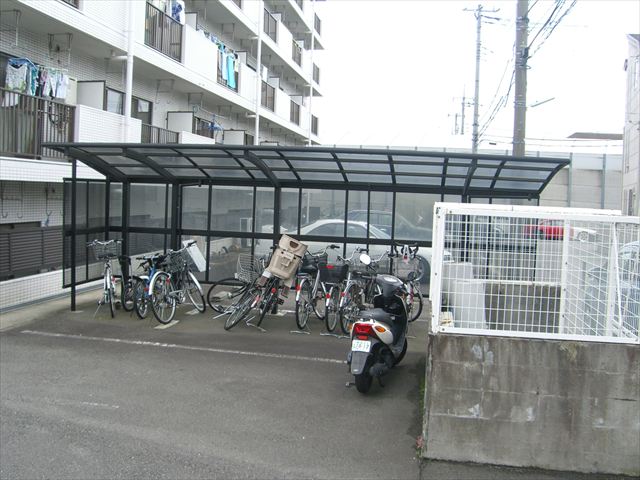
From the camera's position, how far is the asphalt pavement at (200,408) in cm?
368

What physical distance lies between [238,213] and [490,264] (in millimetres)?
5617

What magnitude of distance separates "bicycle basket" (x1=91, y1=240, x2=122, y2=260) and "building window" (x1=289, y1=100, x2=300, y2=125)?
18454mm

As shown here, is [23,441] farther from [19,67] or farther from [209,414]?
[19,67]

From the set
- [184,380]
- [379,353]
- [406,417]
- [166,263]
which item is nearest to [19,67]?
[166,263]

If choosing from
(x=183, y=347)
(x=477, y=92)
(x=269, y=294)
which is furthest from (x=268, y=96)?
(x=183, y=347)

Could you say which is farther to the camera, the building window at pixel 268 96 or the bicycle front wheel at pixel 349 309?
the building window at pixel 268 96

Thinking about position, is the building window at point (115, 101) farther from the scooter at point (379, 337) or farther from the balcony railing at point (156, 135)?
the scooter at point (379, 337)

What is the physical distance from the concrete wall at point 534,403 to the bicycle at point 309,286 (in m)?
4.02

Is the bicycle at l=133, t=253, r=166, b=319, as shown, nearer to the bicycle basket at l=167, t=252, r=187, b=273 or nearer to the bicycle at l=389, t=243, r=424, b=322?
the bicycle basket at l=167, t=252, r=187, b=273

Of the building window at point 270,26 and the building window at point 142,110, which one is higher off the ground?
the building window at point 270,26

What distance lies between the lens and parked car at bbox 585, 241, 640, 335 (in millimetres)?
3785

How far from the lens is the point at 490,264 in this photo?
13.9 ft

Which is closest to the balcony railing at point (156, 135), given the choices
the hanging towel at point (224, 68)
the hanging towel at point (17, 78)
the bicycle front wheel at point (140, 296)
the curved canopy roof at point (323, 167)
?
the hanging towel at point (224, 68)

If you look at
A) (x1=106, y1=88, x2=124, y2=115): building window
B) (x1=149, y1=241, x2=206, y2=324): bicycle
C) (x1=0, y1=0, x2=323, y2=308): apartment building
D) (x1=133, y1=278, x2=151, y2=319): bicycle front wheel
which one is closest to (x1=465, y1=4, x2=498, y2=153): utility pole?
(x1=0, y1=0, x2=323, y2=308): apartment building
